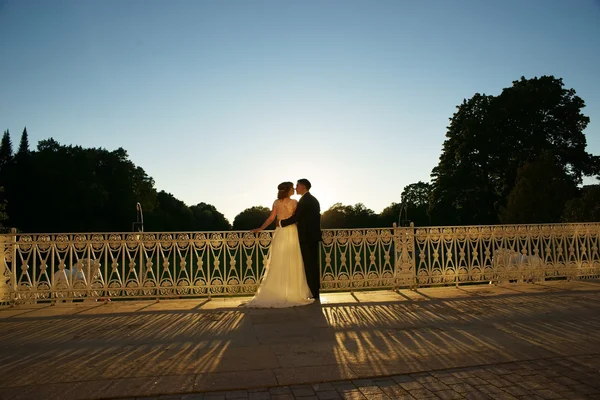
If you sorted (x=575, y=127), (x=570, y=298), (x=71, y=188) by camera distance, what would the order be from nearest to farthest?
A: (x=570, y=298), (x=575, y=127), (x=71, y=188)

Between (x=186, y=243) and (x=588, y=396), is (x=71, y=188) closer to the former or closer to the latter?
(x=186, y=243)

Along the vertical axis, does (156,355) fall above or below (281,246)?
below

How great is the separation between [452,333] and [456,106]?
30.2 meters

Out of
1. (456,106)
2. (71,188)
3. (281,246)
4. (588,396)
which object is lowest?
(588,396)

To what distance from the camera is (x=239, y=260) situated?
841cm

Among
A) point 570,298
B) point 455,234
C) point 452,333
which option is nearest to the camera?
point 452,333

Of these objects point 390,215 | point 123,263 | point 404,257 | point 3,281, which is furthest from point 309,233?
point 390,215

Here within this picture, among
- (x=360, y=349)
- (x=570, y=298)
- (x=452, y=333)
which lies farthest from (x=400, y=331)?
(x=570, y=298)

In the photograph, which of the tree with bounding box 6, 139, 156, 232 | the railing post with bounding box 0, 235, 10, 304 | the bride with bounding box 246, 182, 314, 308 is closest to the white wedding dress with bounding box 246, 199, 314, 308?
the bride with bounding box 246, 182, 314, 308

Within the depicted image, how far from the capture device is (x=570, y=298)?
762 cm

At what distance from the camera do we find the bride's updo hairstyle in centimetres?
806

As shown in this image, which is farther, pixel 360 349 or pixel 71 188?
pixel 71 188

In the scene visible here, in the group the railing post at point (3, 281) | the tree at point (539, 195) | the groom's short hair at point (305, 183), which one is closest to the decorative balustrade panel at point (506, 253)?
the groom's short hair at point (305, 183)

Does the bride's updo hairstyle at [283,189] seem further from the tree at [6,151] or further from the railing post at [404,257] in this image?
the tree at [6,151]
